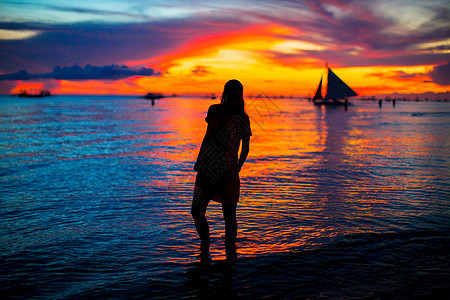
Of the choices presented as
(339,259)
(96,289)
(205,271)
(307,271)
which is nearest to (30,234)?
(96,289)

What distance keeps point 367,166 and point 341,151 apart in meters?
4.01

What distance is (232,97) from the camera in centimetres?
430

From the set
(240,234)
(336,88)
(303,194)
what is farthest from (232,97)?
(336,88)

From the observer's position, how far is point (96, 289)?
4.07 metres

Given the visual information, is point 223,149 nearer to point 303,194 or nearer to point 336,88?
point 303,194

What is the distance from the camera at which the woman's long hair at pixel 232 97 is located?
169 inches

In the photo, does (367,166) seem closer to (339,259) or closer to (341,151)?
(341,151)

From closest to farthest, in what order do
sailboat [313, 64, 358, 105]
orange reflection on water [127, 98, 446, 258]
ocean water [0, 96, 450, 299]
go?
ocean water [0, 96, 450, 299] < orange reflection on water [127, 98, 446, 258] < sailboat [313, 64, 358, 105]

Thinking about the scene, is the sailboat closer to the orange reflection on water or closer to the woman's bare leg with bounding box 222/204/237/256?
the orange reflection on water

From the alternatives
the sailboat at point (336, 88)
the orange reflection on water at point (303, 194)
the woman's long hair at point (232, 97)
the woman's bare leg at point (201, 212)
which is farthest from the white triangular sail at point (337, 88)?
the woman's bare leg at point (201, 212)

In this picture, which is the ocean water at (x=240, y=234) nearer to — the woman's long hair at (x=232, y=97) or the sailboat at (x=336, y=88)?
the woman's long hair at (x=232, y=97)

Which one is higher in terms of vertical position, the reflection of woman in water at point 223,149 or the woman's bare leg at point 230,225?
the reflection of woman in water at point 223,149

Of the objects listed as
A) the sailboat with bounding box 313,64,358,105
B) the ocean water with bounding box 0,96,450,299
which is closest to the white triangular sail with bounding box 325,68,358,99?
the sailboat with bounding box 313,64,358,105

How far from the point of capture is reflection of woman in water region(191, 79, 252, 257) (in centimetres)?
433
